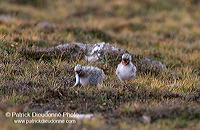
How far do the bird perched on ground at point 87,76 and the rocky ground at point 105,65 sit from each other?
35 cm

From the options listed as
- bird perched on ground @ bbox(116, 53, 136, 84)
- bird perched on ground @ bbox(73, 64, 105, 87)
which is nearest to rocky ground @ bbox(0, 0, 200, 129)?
bird perched on ground @ bbox(116, 53, 136, 84)

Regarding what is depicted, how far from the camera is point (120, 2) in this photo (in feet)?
75.2

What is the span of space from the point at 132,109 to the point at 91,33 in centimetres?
875

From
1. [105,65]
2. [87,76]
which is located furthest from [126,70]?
[105,65]

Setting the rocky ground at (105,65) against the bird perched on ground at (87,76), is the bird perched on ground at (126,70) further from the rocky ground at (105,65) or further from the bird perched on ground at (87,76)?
the bird perched on ground at (87,76)

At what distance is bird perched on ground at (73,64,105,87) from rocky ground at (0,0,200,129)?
0.35 meters

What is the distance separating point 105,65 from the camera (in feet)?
35.6

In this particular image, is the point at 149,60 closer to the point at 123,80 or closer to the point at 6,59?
the point at 123,80

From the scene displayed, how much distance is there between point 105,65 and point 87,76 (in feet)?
7.45

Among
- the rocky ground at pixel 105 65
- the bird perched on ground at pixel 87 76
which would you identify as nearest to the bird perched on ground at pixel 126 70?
the rocky ground at pixel 105 65

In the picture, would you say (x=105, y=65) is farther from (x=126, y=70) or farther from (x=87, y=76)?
(x=87, y=76)

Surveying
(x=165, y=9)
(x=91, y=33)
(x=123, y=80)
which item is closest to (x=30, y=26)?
(x=91, y=33)

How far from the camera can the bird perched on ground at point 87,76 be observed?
338 inches

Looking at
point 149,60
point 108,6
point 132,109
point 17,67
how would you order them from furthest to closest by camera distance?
point 108,6
point 149,60
point 17,67
point 132,109
